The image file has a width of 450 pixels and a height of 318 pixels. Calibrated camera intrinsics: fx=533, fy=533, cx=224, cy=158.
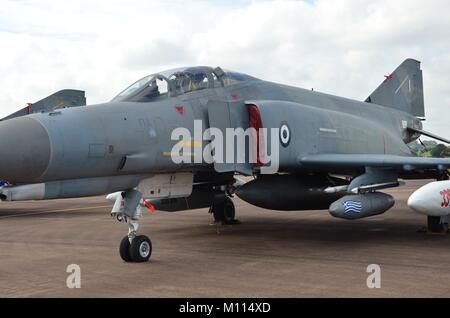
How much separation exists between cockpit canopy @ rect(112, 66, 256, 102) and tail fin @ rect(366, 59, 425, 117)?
20.6 ft

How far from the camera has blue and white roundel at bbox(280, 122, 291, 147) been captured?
30.1 feet

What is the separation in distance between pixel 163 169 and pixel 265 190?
9.23 ft

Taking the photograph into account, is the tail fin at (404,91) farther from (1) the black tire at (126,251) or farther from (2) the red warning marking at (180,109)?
(1) the black tire at (126,251)

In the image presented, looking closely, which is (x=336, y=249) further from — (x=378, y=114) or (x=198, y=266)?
(x=378, y=114)

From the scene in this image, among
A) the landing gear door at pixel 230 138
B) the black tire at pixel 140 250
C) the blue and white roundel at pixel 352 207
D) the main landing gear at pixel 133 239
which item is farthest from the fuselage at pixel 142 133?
the blue and white roundel at pixel 352 207

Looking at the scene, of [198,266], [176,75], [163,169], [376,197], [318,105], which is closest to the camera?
[198,266]

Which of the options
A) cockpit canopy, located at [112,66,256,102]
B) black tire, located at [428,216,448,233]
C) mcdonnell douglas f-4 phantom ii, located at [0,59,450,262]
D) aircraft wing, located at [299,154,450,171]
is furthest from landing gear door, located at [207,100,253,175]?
black tire, located at [428,216,448,233]

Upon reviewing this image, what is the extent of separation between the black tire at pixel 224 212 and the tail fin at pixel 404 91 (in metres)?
4.92

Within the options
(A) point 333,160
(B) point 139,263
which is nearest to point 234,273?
(B) point 139,263

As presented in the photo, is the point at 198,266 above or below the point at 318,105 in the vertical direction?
below

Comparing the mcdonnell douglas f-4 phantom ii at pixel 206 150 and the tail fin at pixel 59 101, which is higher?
the tail fin at pixel 59 101

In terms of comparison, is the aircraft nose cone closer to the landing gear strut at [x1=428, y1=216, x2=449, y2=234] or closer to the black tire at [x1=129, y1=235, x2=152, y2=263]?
the black tire at [x1=129, y1=235, x2=152, y2=263]

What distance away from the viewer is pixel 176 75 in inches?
338

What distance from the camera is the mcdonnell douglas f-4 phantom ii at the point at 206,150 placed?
6.62 meters
